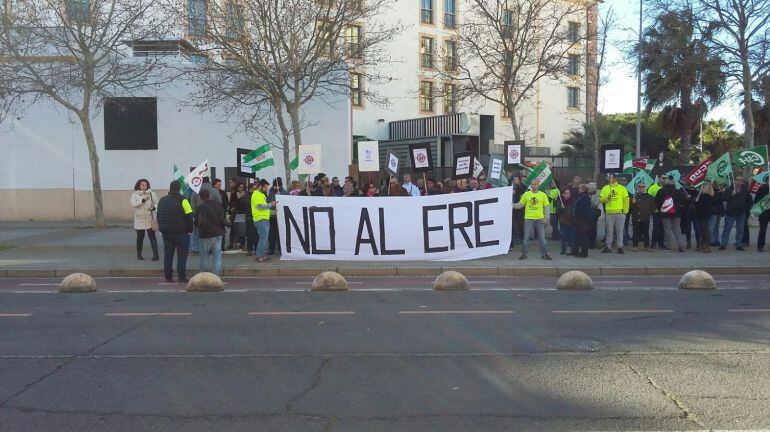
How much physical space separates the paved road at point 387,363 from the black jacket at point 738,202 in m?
5.81

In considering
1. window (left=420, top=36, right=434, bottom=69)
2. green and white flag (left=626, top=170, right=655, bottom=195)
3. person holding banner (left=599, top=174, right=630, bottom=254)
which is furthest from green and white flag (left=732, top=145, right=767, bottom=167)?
window (left=420, top=36, right=434, bottom=69)

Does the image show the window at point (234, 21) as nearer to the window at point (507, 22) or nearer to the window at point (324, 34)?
the window at point (324, 34)

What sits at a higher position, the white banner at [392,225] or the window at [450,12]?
the window at [450,12]

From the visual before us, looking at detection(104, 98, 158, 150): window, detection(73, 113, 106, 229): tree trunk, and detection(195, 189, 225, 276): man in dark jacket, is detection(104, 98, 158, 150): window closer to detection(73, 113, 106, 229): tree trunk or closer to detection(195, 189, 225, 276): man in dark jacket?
detection(73, 113, 106, 229): tree trunk

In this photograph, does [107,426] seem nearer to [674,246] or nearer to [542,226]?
[542,226]

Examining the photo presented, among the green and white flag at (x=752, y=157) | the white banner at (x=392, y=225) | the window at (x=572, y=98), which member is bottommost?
the white banner at (x=392, y=225)

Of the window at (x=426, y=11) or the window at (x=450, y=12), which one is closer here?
the window at (x=426, y=11)

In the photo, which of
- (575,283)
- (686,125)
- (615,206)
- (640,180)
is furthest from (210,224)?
(686,125)

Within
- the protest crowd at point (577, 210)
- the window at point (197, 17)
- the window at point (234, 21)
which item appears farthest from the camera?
the window at point (197, 17)

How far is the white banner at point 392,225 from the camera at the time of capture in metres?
14.7

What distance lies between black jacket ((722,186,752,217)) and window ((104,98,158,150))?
1988cm

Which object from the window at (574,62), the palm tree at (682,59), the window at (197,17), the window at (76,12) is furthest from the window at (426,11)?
the window at (76,12)

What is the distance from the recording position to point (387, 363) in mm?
6461

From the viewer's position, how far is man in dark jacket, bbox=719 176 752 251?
15.7m
